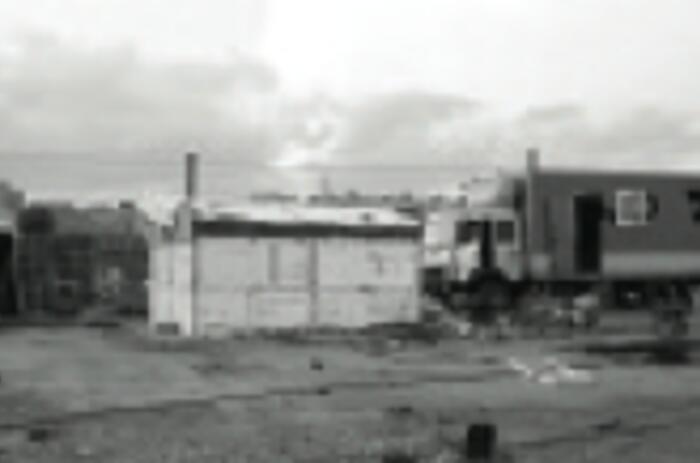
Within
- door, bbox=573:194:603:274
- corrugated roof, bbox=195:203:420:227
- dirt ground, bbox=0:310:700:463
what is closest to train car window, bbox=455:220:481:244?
door, bbox=573:194:603:274

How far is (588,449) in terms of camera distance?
35.1 ft

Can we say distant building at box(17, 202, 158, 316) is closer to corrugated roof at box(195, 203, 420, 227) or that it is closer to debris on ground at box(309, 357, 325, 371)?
corrugated roof at box(195, 203, 420, 227)

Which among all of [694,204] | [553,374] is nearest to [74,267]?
[694,204]

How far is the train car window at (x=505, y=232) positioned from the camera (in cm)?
3316

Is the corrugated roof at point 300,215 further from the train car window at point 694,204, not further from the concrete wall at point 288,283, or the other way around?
the train car window at point 694,204

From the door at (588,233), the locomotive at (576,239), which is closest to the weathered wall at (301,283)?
the locomotive at (576,239)

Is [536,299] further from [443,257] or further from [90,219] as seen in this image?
[90,219]

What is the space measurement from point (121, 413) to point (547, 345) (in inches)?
488

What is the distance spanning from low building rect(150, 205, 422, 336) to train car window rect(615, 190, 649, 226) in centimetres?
851

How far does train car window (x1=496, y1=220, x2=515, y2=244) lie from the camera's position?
33156 mm

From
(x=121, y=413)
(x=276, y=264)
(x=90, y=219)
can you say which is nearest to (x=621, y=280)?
(x=276, y=264)

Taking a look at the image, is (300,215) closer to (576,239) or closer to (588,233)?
(576,239)

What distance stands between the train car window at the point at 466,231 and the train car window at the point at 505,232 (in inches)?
24.9

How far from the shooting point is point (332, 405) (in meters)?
13.8
